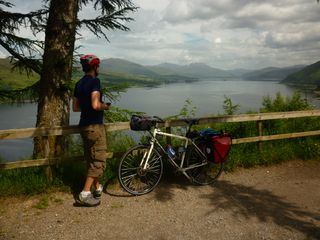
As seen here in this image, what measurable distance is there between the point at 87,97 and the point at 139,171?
164 cm

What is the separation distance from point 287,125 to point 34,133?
678 cm

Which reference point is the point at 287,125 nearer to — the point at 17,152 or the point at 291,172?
the point at 291,172

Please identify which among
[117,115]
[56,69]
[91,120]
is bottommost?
[117,115]

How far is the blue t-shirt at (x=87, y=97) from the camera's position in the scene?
16.1 feet

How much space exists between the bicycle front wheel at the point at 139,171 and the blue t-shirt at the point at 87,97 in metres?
0.90

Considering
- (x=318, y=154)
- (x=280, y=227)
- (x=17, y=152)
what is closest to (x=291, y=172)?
(x=318, y=154)

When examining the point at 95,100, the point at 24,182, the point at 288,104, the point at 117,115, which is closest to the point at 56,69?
the point at 117,115

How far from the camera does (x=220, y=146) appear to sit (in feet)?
20.2

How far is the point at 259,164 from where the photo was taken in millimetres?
7473

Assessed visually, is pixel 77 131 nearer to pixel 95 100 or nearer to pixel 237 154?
pixel 95 100

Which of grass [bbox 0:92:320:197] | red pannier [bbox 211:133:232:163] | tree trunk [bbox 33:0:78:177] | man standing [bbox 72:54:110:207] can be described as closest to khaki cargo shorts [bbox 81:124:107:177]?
man standing [bbox 72:54:110:207]

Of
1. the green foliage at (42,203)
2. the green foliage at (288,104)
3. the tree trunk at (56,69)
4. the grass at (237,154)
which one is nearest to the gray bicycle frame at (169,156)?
the grass at (237,154)

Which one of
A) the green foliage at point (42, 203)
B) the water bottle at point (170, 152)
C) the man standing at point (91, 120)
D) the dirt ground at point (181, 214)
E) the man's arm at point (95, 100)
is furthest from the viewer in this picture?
the water bottle at point (170, 152)

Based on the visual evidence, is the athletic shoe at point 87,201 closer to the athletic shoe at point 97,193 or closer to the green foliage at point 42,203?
the athletic shoe at point 97,193
